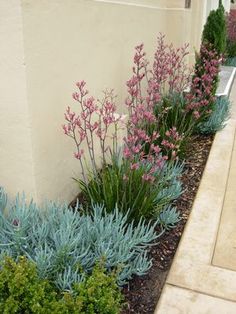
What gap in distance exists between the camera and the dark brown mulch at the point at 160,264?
2.38 m

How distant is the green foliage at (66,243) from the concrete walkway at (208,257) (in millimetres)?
256

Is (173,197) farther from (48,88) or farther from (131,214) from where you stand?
(48,88)

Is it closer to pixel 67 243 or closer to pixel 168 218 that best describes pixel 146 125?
pixel 168 218

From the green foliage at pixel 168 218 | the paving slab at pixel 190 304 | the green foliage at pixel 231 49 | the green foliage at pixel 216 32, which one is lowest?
the paving slab at pixel 190 304

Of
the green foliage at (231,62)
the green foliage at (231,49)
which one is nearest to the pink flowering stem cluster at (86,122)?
the green foliage at (231,62)

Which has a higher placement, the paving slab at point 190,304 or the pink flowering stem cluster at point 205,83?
the pink flowering stem cluster at point 205,83

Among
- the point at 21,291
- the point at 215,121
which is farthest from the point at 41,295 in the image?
the point at 215,121

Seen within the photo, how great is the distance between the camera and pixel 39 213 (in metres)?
2.63

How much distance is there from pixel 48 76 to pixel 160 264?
1.50 m

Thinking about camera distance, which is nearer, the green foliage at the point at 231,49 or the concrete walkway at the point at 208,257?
the concrete walkway at the point at 208,257

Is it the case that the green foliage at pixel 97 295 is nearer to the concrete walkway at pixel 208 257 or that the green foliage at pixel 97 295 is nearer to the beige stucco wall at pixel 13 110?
the concrete walkway at pixel 208 257

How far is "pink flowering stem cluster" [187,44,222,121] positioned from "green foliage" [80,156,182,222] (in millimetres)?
1431

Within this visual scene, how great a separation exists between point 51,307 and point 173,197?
1.68 metres

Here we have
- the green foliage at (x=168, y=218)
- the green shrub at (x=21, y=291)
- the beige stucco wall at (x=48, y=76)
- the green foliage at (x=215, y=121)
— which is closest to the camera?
the green shrub at (x=21, y=291)
